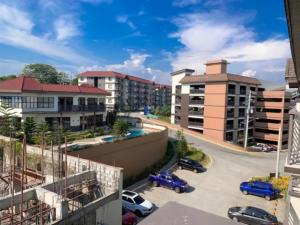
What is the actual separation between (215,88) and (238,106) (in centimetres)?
721

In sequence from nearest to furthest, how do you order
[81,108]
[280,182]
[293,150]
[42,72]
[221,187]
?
1. [293,150]
2. [221,187]
3. [280,182]
4. [81,108]
5. [42,72]

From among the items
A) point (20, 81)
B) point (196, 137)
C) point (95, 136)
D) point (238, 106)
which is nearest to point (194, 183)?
point (95, 136)

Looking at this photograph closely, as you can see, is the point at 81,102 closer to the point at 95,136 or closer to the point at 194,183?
the point at 95,136

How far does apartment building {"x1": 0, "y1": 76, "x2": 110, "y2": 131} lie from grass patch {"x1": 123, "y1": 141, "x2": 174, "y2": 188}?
1374cm

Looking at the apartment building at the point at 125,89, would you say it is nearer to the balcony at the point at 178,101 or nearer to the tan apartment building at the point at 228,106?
the balcony at the point at 178,101

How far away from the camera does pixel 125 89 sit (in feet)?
276

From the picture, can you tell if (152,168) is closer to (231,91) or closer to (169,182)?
(169,182)

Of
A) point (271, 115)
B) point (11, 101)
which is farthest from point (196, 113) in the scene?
point (11, 101)

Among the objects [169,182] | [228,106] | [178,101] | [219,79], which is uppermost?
[219,79]

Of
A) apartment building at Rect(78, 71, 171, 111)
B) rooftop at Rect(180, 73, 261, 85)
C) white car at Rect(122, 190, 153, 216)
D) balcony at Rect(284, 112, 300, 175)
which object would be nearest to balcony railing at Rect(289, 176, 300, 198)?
balcony at Rect(284, 112, 300, 175)

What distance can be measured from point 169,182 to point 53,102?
67.9 feet

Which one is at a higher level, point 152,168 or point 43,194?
point 43,194

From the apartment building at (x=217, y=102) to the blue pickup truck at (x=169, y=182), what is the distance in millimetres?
26812

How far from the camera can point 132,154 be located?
2617 centimetres
